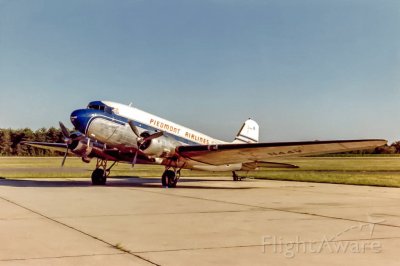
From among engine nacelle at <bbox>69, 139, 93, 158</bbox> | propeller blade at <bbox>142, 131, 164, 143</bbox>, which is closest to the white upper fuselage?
propeller blade at <bbox>142, 131, 164, 143</bbox>

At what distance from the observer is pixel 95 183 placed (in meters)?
25.0

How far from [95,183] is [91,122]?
478 centimetres

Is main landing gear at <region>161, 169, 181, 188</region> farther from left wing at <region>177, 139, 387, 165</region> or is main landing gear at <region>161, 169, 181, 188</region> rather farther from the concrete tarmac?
the concrete tarmac

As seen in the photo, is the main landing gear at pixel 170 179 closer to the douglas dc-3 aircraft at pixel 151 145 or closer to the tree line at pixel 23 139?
the douglas dc-3 aircraft at pixel 151 145

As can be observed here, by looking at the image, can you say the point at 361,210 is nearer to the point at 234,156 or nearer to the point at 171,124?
the point at 234,156

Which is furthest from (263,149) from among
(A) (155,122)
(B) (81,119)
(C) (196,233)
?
(C) (196,233)

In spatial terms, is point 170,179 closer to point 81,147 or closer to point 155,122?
point 155,122

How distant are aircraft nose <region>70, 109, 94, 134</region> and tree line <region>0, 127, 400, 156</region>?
345 feet

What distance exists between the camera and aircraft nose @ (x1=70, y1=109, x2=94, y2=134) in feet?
71.1

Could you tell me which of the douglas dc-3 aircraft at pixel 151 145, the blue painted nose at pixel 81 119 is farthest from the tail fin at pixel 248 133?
the blue painted nose at pixel 81 119

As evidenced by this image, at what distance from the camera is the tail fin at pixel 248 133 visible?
33.2 metres

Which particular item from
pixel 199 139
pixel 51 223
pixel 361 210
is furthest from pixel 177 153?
pixel 51 223

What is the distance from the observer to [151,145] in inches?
874

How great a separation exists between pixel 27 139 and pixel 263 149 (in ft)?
387
